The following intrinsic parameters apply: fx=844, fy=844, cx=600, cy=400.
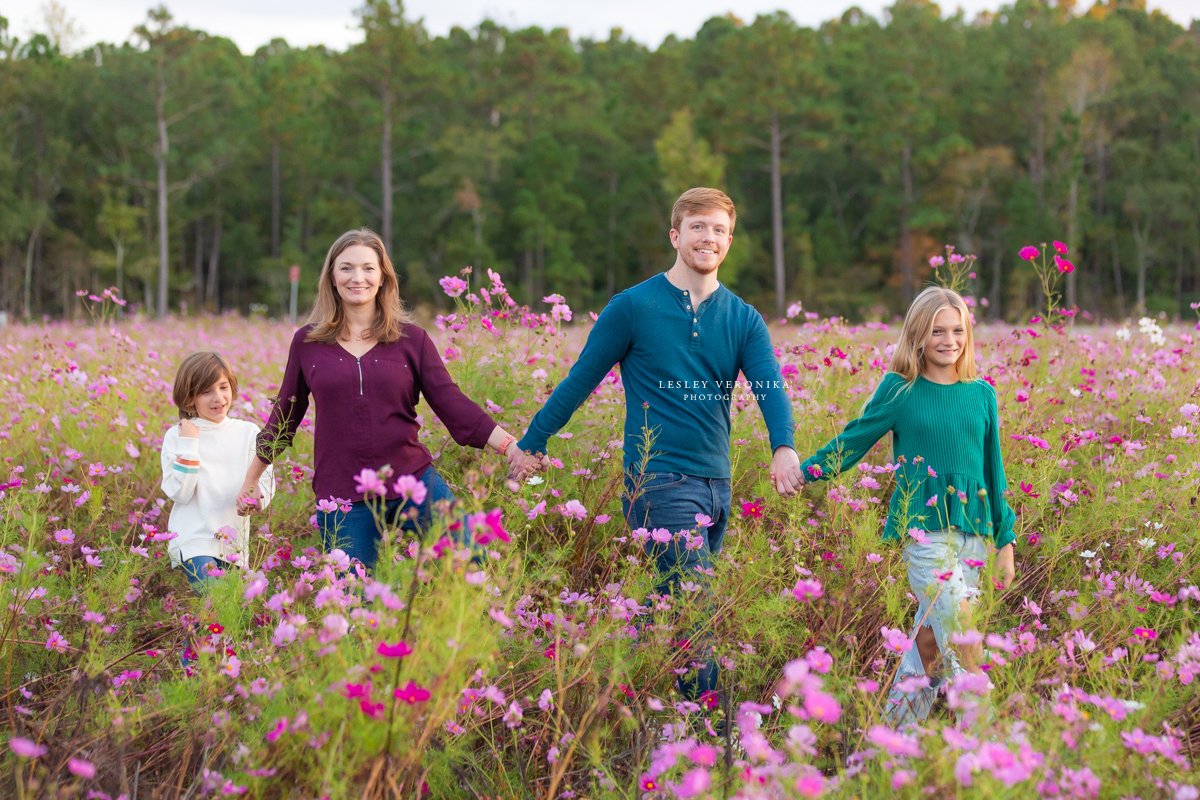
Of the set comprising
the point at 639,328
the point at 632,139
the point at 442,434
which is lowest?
the point at 442,434

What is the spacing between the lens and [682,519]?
117 inches

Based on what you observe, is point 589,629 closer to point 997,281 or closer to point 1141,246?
point 997,281

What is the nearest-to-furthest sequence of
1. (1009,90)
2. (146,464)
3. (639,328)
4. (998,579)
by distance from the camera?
(998,579) < (639,328) < (146,464) < (1009,90)

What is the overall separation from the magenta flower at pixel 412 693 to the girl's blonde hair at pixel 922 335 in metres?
2.12

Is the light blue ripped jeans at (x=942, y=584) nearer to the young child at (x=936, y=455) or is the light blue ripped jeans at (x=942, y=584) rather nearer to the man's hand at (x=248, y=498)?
the young child at (x=936, y=455)

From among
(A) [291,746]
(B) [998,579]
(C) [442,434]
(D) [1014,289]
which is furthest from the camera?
(D) [1014,289]

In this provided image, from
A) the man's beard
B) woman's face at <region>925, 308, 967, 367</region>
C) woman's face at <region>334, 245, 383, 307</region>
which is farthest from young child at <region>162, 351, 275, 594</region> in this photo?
woman's face at <region>925, 308, 967, 367</region>

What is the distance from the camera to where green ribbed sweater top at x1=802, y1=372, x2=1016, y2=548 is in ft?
9.71

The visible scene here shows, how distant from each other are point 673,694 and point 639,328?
1297 mm

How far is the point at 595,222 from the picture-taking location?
4084 centimetres

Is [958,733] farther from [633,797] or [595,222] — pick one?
[595,222]

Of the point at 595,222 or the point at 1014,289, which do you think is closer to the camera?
the point at 1014,289

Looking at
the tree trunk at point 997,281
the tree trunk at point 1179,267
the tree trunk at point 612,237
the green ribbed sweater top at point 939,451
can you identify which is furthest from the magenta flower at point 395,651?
the tree trunk at point 1179,267

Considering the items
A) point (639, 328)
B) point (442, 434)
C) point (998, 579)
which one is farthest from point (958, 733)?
point (442, 434)
